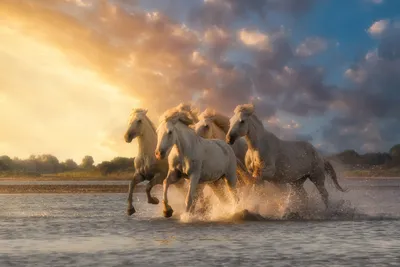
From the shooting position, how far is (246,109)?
1886 cm

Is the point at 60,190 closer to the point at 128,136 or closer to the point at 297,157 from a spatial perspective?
the point at 297,157

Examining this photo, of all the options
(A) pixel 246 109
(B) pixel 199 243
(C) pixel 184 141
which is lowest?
(B) pixel 199 243

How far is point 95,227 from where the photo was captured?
16172 mm

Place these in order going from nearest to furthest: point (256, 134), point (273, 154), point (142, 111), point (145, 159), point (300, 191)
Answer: point (145, 159)
point (142, 111)
point (256, 134)
point (273, 154)
point (300, 191)

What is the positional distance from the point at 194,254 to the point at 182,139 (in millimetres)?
5900

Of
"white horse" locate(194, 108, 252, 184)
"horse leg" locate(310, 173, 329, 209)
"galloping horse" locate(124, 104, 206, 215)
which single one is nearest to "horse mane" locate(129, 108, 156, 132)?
"galloping horse" locate(124, 104, 206, 215)

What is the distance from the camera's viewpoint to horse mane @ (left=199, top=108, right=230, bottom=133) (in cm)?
1994

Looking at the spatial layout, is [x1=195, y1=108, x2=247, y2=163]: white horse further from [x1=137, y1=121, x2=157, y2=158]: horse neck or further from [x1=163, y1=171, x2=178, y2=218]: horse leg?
[x1=163, y1=171, x2=178, y2=218]: horse leg

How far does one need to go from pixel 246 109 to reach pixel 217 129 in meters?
1.45

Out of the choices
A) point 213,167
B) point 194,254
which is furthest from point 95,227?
point 194,254

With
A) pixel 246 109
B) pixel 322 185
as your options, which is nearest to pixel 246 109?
pixel 246 109

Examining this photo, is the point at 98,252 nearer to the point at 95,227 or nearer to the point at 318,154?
the point at 95,227

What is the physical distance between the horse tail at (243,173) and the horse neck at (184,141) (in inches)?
98.3

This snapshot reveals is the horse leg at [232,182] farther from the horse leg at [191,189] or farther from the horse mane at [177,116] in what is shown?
the horse mane at [177,116]
